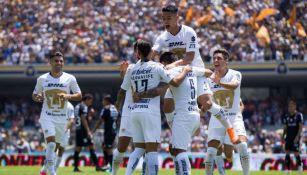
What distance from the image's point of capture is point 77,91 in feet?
61.2

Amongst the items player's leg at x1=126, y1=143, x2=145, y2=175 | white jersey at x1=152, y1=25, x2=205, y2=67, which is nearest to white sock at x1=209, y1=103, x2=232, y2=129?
white jersey at x1=152, y1=25, x2=205, y2=67

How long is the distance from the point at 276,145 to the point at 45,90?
18260 millimetres

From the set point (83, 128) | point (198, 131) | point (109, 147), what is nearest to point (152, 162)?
point (109, 147)

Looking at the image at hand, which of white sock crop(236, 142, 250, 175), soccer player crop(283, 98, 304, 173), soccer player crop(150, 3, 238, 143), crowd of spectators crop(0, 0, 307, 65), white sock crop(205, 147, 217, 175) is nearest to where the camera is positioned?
soccer player crop(150, 3, 238, 143)

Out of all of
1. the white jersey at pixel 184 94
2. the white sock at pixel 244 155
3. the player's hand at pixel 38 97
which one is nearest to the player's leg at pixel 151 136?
the white jersey at pixel 184 94

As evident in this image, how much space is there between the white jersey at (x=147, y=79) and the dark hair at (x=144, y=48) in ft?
0.55

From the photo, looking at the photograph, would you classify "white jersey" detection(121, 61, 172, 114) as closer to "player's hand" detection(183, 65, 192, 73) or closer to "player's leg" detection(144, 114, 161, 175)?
"player's leg" detection(144, 114, 161, 175)

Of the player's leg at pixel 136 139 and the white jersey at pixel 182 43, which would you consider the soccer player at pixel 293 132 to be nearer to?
the white jersey at pixel 182 43

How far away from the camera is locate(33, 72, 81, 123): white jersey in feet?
60.5

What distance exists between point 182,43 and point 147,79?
5.92 ft

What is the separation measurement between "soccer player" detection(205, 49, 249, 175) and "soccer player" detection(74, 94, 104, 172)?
9.11 m

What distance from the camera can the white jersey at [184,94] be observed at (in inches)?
576

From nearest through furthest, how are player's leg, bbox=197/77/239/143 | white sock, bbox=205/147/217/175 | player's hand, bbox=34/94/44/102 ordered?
1. player's leg, bbox=197/77/239/143
2. white sock, bbox=205/147/217/175
3. player's hand, bbox=34/94/44/102

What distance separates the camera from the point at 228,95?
1741 cm
